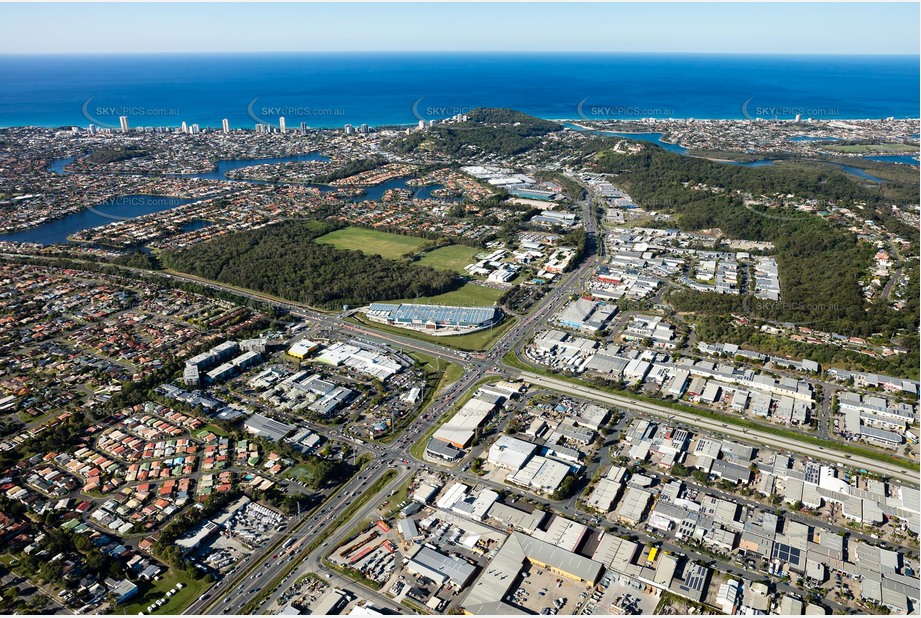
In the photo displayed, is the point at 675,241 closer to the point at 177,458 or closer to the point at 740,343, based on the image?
the point at 740,343

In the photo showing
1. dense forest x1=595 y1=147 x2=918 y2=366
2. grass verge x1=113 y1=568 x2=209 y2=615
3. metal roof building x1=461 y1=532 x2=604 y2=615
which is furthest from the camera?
dense forest x1=595 y1=147 x2=918 y2=366

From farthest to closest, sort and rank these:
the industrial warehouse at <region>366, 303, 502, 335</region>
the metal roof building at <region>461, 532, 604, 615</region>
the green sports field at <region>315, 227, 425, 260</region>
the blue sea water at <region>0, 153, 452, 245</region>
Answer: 1. the blue sea water at <region>0, 153, 452, 245</region>
2. the green sports field at <region>315, 227, 425, 260</region>
3. the industrial warehouse at <region>366, 303, 502, 335</region>
4. the metal roof building at <region>461, 532, 604, 615</region>

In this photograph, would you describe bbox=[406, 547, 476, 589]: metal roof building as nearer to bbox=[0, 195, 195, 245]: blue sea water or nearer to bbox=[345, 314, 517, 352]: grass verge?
bbox=[345, 314, 517, 352]: grass verge

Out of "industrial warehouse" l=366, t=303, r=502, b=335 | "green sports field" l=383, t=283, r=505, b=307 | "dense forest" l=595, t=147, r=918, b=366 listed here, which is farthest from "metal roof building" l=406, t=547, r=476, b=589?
"dense forest" l=595, t=147, r=918, b=366

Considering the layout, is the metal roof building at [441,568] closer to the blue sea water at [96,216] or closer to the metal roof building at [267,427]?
the metal roof building at [267,427]

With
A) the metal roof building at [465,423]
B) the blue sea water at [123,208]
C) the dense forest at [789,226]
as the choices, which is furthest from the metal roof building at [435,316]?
the blue sea water at [123,208]

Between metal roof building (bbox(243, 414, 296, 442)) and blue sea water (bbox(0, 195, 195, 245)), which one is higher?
blue sea water (bbox(0, 195, 195, 245))

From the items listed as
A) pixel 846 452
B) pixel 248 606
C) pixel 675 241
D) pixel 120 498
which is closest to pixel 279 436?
pixel 120 498
